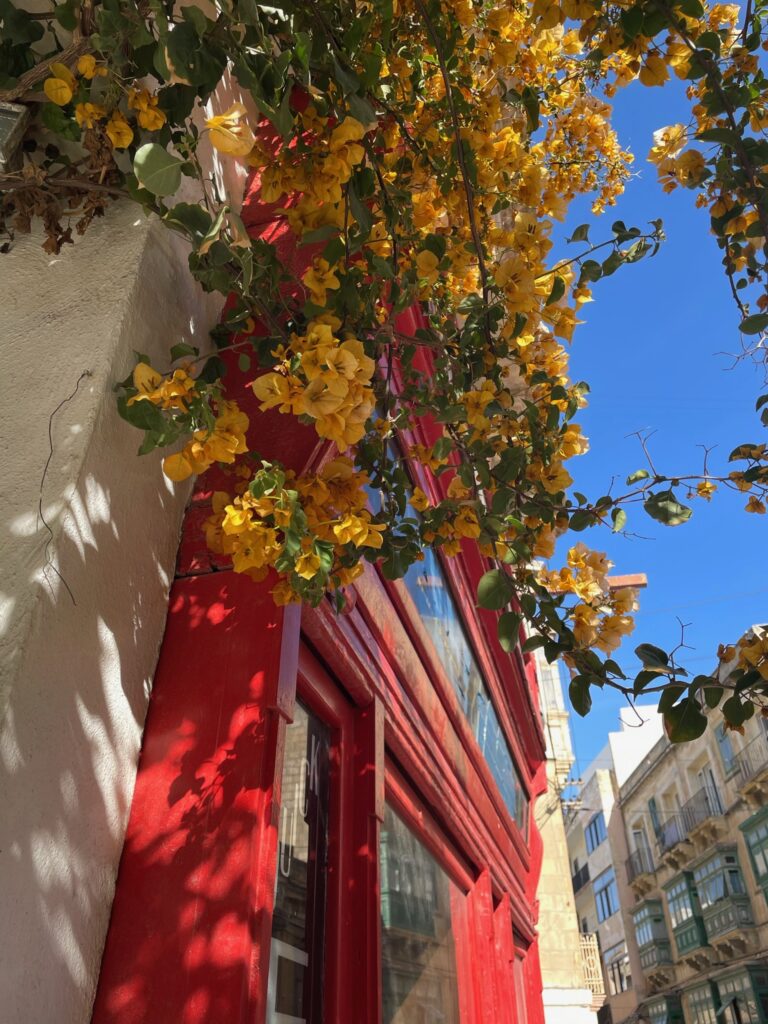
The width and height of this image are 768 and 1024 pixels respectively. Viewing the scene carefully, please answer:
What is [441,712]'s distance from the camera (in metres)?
3.24

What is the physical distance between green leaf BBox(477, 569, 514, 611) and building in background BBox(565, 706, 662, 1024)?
33.1 meters

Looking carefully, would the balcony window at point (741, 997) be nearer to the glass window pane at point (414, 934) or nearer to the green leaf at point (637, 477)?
the glass window pane at point (414, 934)

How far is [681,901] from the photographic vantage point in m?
27.1

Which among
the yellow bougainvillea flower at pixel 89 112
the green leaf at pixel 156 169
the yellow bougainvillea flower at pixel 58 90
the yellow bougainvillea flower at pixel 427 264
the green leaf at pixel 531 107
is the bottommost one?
the green leaf at pixel 156 169

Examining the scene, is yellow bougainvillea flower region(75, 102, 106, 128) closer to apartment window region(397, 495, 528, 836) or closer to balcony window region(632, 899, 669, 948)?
apartment window region(397, 495, 528, 836)

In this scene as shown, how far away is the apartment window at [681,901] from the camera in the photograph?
26188 millimetres

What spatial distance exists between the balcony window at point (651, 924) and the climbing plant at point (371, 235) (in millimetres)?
32953

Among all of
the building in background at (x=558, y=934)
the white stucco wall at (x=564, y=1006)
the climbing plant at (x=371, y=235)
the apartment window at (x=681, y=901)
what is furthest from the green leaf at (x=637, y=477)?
the apartment window at (x=681, y=901)

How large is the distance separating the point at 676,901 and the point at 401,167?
31801 mm

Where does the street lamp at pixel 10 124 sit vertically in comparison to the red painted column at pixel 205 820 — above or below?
above

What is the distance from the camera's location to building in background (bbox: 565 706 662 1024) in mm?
33266

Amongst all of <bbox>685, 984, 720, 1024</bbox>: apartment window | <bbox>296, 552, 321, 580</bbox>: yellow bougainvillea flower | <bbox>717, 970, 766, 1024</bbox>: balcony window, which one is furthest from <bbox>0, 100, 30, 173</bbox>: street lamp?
<bbox>685, 984, 720, 1024</bbox>: apartment window

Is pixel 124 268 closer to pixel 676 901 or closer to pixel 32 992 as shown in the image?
pixel 32 992

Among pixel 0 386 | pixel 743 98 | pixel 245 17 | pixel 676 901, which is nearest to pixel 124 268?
pixel 0 386
